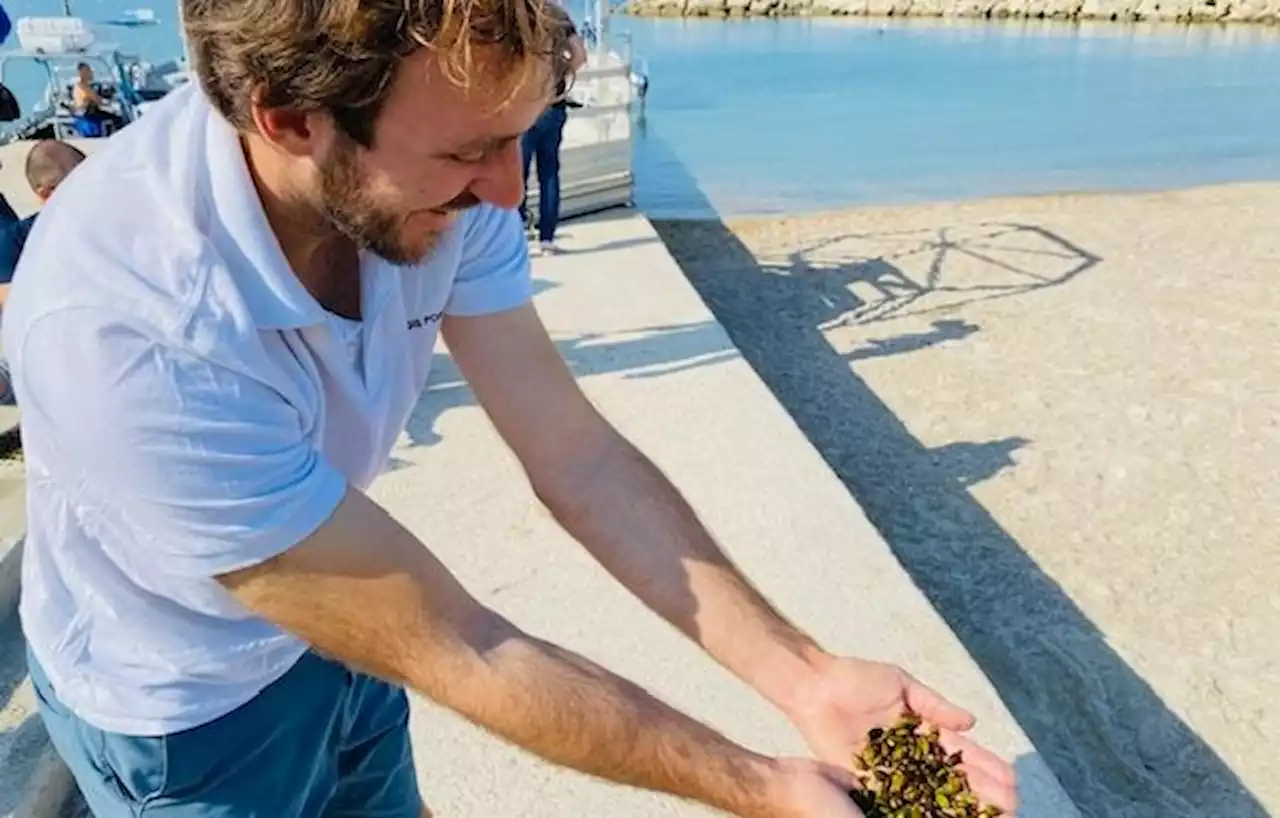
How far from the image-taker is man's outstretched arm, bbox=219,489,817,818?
140 centimetres

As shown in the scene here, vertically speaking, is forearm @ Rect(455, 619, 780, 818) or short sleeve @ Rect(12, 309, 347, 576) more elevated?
short sleeve @ Rect(12, 309, 347, 576)

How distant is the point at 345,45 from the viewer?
1231 mm

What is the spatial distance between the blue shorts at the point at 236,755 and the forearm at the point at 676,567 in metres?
0.41

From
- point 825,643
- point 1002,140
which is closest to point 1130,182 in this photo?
point 1002,140

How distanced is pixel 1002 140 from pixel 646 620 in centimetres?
1941

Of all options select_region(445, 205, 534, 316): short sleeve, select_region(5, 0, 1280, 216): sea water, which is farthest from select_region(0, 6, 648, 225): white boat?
select_region(445, 205, 534, 316): short sleeve

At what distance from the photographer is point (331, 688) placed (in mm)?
1812

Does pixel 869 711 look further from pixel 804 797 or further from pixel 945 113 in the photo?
pixel 945 113

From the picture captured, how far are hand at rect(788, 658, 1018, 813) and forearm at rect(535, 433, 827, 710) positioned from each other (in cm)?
3

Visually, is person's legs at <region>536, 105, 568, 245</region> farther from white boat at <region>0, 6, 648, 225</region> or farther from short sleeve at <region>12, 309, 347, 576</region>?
short sleeve at <region>12, 309, 347, 576</region>

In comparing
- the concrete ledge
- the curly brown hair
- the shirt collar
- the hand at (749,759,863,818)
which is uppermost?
the curly brown hair

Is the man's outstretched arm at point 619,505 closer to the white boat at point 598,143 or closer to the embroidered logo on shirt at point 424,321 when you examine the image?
the embroidered logo on shirt at point 424,321

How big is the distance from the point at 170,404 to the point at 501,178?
0.41 meters

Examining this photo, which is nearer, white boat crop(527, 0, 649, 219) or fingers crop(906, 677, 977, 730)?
fingers crop(906, 677, 977, 730)
